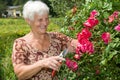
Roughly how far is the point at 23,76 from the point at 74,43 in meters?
0.62

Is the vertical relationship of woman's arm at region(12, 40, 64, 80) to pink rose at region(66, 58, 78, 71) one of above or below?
below

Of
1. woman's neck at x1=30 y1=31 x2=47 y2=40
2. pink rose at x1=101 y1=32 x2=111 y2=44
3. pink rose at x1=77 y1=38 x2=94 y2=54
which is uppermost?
pink rose at x1=101 y1=32 x2=111 y2=44

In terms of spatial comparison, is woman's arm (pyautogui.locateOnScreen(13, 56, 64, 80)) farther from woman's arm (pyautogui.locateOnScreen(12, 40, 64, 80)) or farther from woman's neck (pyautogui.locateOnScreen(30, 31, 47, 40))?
woman's neck (pyautogui.locateOnScreen(30, 31, 47, 40))

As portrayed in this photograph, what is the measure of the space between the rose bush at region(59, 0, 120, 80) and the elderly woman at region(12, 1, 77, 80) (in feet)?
0.95

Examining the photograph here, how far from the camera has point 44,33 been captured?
4.04 meters

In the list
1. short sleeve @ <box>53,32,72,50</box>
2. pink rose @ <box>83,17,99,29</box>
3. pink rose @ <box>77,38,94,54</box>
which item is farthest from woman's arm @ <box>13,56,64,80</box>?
short sleeve @ <box>53,32,72,50</box>

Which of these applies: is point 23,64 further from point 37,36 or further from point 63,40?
point 63,40

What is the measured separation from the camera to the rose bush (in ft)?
10.5

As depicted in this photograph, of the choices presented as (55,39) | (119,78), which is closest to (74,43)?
(55,39)

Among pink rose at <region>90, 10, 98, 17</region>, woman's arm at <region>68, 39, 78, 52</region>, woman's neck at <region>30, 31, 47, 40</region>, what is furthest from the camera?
woman's arm at <region>68, 39, 78, 52</region>

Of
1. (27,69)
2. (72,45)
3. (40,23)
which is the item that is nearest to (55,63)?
(27,69)

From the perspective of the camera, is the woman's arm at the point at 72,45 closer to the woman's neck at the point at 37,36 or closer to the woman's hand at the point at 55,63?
the woman's neck at the point at 37,36

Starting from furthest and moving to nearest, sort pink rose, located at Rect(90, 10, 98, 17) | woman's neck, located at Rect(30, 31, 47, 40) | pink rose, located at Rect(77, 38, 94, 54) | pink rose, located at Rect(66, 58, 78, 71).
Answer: woman's neck, located at Rect(30, 31, 47, 40) < pink rose, located at Rect(66, 58, 78, 71) < pink rose, located at Rect(90, 10, 98, 17) < pink rose, located at Rect(77, 38, 94, 54)

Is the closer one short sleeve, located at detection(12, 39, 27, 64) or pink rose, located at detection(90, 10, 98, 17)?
pink rose, located at detection(90, 10, 98, 17)
